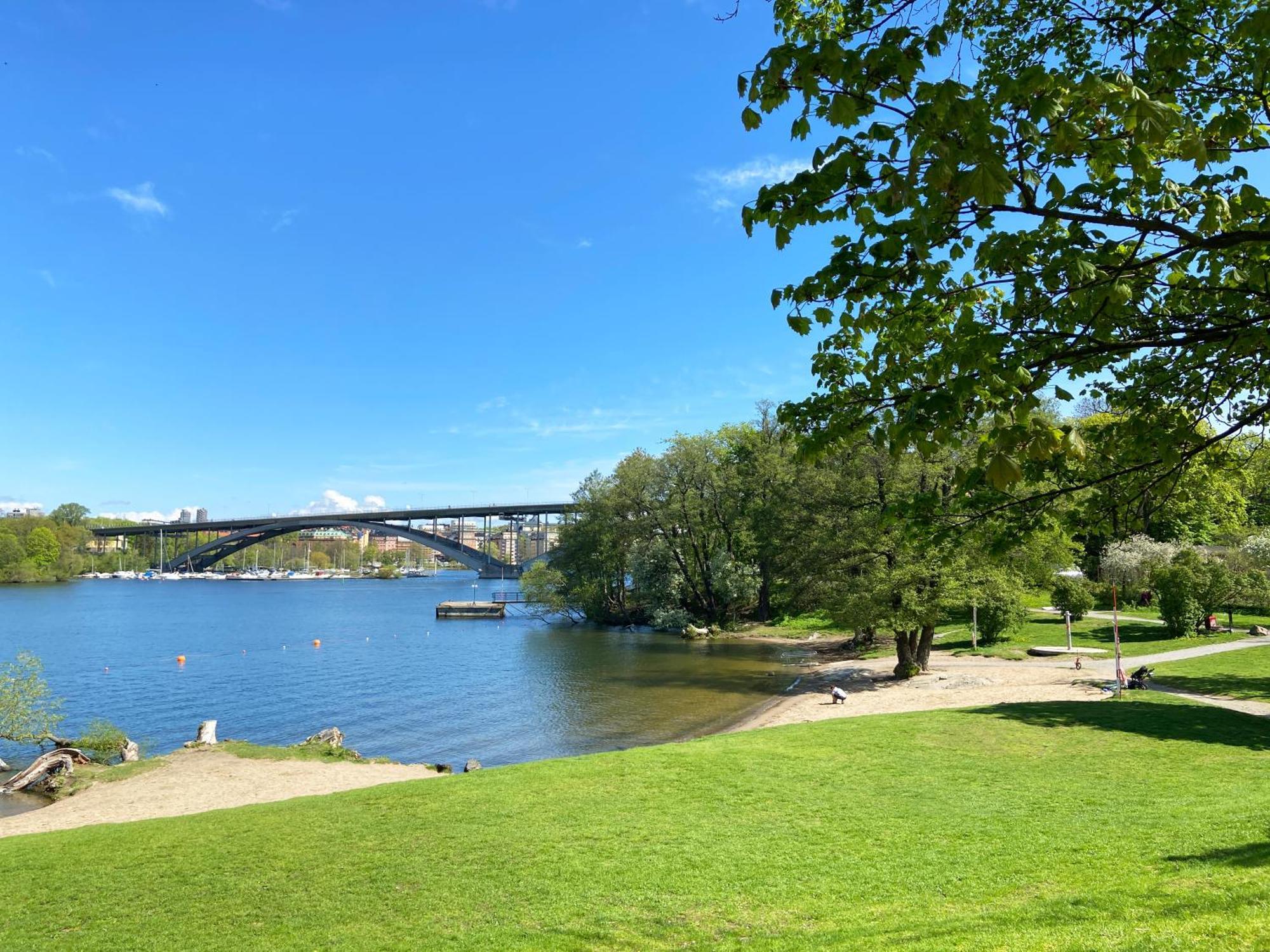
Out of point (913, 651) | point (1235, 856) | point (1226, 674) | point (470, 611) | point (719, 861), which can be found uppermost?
point (1235, 856)

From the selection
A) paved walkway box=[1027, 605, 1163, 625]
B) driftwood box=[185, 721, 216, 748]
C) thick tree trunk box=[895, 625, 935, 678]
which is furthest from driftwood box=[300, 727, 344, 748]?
paved walkway box=[1027, 605, 1163, 625]

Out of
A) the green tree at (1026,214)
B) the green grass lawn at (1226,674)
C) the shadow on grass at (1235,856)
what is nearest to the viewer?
the green tree at (1026,214)

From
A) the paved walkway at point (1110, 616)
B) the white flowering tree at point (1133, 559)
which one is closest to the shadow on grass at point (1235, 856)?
the paved walkway at point (1110, 616)

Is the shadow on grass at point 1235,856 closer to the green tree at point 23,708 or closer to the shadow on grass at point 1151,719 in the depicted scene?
the shadow on grass at point 1151,719

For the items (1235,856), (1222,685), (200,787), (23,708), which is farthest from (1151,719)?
(23,708)

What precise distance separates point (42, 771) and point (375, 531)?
118m

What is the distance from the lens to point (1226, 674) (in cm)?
2028

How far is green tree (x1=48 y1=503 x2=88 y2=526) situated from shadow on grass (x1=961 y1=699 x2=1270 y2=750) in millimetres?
167768

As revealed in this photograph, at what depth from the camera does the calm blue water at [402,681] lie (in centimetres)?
2252

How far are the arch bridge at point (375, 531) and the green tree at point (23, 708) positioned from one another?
82.0 meters

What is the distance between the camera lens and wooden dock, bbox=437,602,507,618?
224 feet

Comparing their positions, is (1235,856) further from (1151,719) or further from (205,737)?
(205,737)

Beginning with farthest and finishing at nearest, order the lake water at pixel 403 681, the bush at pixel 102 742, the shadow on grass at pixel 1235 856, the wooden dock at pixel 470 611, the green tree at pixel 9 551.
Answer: the green tree at pixel 9 551 → the wooden dock at pixel 470 611 → the lake water at pixel 403 681 → the bush at pixel 102 742 → the shadow on grass at pixel 1235 856

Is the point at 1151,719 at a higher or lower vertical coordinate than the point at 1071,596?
lower
